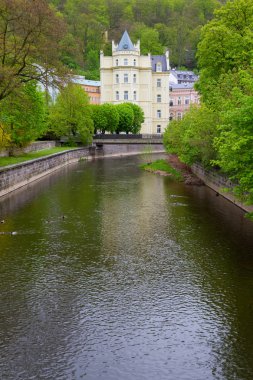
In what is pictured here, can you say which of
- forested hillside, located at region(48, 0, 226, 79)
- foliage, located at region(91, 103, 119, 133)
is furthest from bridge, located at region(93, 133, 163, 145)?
forested hillside, located at region(48, 0, 226, 79)

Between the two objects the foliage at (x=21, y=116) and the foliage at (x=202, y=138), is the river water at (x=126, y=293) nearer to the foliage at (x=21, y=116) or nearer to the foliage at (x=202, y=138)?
the foliage at (x=202, y=138)

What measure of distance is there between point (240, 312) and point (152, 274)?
478cm

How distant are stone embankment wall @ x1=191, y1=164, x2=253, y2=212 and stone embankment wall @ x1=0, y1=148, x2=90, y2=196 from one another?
1705 cm

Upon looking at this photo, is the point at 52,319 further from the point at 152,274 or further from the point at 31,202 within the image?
the point at 31,202

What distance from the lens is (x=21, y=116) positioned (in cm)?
4525

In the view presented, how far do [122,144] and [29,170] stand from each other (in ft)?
146

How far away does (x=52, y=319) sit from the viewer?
1572 centimetres

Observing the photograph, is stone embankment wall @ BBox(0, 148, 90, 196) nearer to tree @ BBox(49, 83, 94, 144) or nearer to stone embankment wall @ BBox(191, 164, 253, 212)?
tree @ BBox(49, 83, 94, 144)

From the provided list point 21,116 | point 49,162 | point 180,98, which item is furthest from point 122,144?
point 21,116

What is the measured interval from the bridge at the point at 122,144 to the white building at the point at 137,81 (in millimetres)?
17943

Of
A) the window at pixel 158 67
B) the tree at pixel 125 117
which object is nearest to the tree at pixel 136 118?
the tree at pixel 125 117

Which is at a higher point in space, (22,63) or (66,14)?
(66,14)

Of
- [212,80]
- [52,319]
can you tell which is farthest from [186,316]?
[212,80]

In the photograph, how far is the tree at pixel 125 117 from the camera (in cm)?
9838
